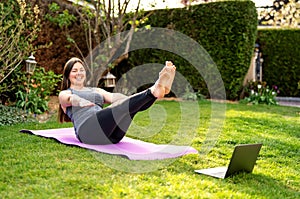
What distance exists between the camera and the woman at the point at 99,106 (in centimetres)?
323

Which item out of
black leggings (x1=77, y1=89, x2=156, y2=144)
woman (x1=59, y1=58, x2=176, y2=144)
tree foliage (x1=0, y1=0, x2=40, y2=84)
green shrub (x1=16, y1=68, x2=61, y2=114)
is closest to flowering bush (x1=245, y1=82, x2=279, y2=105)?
green shrub (x1=16, y1=68, x2=61, y2=114)

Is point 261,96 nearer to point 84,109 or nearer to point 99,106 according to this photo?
point 99,106

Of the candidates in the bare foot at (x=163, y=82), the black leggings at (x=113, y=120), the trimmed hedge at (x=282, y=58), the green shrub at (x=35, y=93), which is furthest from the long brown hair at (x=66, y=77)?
the trimmed hedge at (x=282, y=58)

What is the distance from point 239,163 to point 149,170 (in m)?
0.64

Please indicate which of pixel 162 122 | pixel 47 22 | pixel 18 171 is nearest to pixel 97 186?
pixel 18 171

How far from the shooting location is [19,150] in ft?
11.7

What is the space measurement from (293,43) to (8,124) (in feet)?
26.3

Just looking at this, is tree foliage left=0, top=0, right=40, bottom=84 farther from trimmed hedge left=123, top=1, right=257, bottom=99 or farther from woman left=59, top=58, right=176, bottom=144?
trimmed hedge left=123, top=1, right=257, bottom=99

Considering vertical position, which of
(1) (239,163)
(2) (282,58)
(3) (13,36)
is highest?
(3) (13,36)

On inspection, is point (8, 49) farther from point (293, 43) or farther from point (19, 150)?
point (293, 43)

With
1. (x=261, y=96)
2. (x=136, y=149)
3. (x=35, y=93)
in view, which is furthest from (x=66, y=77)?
(x=261, y=96)

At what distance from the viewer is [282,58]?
10.9 meters

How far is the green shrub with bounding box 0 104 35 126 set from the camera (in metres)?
5.53

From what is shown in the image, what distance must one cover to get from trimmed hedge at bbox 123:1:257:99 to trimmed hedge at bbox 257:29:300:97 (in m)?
1.90
